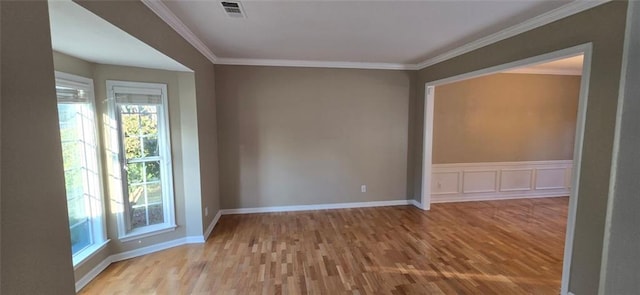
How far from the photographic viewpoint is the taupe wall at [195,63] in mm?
1682

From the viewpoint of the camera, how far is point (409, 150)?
4.82 meters

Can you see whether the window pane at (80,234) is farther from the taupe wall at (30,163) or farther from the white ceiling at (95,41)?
the taupe wall at (30,163)

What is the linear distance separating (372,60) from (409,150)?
1.72 m

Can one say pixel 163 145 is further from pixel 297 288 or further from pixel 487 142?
pixel 487 142

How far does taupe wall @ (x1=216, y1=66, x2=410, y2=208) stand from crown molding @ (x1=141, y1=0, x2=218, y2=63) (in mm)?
845

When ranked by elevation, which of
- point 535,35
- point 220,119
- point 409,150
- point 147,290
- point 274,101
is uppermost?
point 535,35

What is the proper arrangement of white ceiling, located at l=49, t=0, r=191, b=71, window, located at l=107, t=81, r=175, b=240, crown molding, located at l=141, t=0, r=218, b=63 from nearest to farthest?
white ceiling, located at l=49, t=0, r=191, b=71 → crown molding, located at l=141, t=0, r=218, b=63 → window, located at l=107, t=81, r=175, b=240

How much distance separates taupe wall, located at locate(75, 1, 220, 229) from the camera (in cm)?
168

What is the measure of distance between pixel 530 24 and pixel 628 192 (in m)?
2.92

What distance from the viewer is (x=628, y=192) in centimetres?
37

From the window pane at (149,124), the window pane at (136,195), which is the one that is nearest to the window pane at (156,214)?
the window pane at (136,195)

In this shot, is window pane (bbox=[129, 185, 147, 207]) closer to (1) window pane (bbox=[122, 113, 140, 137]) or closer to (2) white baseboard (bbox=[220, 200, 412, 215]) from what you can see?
(1) window pane (bbox=[122, 113, 140, 137])

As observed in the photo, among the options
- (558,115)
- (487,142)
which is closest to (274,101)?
(487,142)

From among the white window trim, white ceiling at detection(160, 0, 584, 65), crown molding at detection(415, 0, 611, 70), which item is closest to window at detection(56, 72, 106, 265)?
the white window trim
